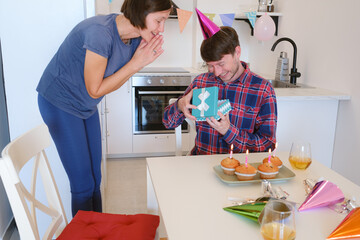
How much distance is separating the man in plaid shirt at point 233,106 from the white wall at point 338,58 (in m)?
0.88

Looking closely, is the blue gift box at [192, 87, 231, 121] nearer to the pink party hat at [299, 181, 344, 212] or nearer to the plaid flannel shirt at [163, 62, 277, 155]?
the plaid flannel shirt at [163, 62, 277, 155]

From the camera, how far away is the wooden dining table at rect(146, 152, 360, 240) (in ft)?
3.11

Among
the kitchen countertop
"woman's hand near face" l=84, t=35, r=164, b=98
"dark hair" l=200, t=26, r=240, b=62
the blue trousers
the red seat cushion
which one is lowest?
the red seat cushion

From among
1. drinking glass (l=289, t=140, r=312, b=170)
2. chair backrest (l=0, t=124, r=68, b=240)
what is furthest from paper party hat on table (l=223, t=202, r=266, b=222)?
chair backrest (l=0, t=124, r=68, b=240)

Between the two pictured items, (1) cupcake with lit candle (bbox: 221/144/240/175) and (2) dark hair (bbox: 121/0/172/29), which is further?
(2) dark hair (bbox: 121/0/172/29)

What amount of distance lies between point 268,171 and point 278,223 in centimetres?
43

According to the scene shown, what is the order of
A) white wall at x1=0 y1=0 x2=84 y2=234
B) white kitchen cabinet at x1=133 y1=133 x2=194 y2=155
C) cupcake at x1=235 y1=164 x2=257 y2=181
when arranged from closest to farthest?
cupcake at x1=235 y1=164 x2=257 y2=181 < white wall at x1=0 y1=0 x2=84 y2=234 < white kitchen cabinet at x1=133 y1=133 x2=194 y2=155

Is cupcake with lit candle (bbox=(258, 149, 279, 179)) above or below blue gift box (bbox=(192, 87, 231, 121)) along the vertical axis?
below

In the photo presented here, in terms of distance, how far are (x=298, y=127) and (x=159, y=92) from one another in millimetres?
1538

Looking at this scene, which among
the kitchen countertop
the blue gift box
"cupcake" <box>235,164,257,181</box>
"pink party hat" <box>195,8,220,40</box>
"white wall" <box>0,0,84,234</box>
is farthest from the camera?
the kitchen countertop

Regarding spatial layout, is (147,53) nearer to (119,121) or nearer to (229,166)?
(229,166)

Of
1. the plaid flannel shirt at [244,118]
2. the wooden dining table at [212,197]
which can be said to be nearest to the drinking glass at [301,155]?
the wooden dining table at [212,197]

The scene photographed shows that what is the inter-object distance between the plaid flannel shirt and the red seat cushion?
51 centimetres

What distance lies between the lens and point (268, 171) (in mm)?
1220
